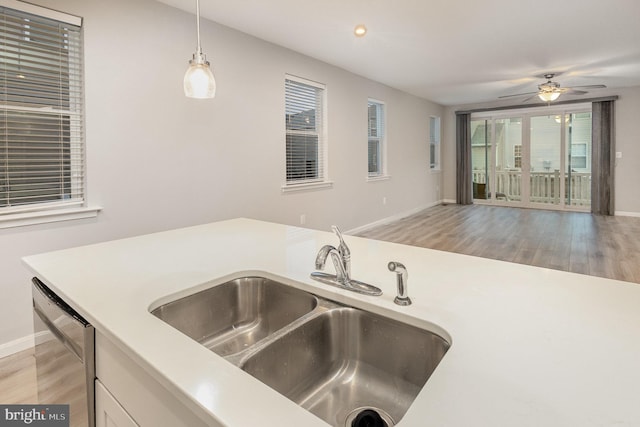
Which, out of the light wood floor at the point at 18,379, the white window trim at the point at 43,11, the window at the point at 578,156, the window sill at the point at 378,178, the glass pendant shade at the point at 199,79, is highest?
the white window trim at the point at 43,11

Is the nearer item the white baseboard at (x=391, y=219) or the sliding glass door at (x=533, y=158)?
the white baseboard at (x=391, y=219)

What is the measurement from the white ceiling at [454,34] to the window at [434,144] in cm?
263

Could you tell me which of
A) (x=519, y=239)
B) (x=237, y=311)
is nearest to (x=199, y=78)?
(x=237, y=311)

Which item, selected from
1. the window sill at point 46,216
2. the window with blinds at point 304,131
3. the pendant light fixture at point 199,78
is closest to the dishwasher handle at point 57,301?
the pendant light fixture at point 199,78

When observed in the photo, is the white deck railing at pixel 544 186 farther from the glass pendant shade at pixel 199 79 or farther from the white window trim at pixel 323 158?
the glass pendant shade at pixel 199 79

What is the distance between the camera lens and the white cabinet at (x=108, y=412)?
85 cm

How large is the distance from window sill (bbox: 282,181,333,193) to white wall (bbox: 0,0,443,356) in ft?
0.30

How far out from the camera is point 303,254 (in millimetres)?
1439

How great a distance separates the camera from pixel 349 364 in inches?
39.7

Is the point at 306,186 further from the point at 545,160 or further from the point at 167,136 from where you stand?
the point at 545,160

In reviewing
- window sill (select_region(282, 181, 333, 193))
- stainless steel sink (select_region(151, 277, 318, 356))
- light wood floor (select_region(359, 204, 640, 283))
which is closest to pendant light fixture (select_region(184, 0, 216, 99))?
stainless steel sink (select_region(151, 277, 318, 356))

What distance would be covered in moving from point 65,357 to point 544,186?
9.09m

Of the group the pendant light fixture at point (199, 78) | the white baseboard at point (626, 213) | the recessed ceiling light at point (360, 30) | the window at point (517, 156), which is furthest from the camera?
the window at point (517, 156)

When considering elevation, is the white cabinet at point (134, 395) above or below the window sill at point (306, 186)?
below
